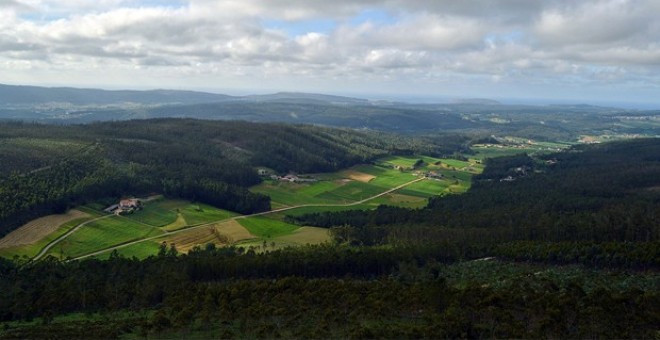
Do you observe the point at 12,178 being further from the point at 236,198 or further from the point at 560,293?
the point at 560,293

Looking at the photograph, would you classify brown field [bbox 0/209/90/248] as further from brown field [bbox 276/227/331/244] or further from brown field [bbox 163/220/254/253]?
brown field [bbox 276/227/331/244]

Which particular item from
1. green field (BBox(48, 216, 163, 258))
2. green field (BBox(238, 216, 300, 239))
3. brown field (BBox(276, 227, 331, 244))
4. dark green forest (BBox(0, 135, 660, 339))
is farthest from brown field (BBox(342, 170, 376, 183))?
green field (BBox(48, 216, 163, 258))

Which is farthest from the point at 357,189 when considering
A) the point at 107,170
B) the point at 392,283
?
the point at 392,283

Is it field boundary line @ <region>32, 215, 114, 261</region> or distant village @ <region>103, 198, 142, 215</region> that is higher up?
distant village @ <region>103, 198, 142, 215</region>

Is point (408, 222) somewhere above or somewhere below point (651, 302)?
below

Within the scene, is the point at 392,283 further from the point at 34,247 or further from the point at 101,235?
the point at 34,247

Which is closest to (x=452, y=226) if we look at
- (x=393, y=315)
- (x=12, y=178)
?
(x=393, y=315)

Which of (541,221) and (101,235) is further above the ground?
(541,221)
